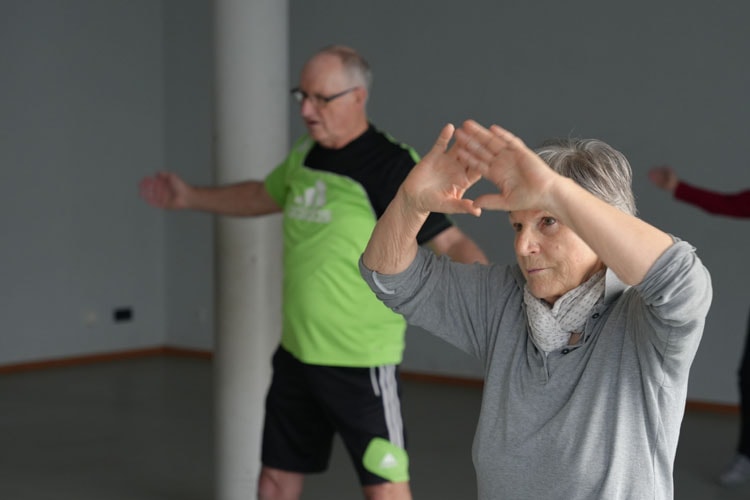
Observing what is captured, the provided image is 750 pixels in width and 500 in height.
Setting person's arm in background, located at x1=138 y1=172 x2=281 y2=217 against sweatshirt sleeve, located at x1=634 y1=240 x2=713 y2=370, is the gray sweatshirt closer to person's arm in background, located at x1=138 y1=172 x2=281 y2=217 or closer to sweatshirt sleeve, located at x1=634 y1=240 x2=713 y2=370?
sweatshirt sleeve, located at x1=634 y1=240 x2=713 y2=370

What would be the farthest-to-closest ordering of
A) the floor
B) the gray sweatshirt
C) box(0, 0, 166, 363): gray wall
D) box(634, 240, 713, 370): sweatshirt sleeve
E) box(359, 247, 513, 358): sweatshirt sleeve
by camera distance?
1. box(0, 0, 166, 363): gray wall
2. the floor
3. box(359, 247, 513, 358): sweatshirt sleeve
4. the gray sweatshirt
5. box(634, 240, 713, 370): sweatshirt sleeve

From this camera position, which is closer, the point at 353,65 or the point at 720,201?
the point at 353,65

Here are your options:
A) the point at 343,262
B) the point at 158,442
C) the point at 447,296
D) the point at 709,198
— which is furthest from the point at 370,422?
the point at 158,442

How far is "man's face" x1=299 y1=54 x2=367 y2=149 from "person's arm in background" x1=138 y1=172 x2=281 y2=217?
0.38 m

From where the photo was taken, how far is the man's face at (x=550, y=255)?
1.65 metres

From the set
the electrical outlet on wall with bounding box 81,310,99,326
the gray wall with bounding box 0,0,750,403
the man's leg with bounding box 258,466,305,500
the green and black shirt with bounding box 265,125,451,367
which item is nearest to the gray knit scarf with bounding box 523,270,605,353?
the green and black shirt with bounding box 265,125,451,367

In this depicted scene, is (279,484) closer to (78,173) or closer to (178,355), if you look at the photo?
(78,173)

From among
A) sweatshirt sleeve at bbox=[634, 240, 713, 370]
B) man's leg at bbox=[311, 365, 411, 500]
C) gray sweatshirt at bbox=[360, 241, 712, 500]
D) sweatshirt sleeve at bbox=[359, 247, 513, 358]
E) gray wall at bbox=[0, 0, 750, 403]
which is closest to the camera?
sweatshirt sleeve at bbox=[634, 240, 713, 370]

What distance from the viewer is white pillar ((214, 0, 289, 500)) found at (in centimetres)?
421

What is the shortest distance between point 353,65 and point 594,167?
2.00m

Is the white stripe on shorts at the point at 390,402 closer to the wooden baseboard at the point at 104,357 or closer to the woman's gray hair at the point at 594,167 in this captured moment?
the woman's gray hair at the point at 594,167

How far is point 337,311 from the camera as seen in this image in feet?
11.0

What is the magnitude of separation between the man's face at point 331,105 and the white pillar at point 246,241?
743 mm

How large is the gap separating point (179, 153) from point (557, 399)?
7.86 meters
